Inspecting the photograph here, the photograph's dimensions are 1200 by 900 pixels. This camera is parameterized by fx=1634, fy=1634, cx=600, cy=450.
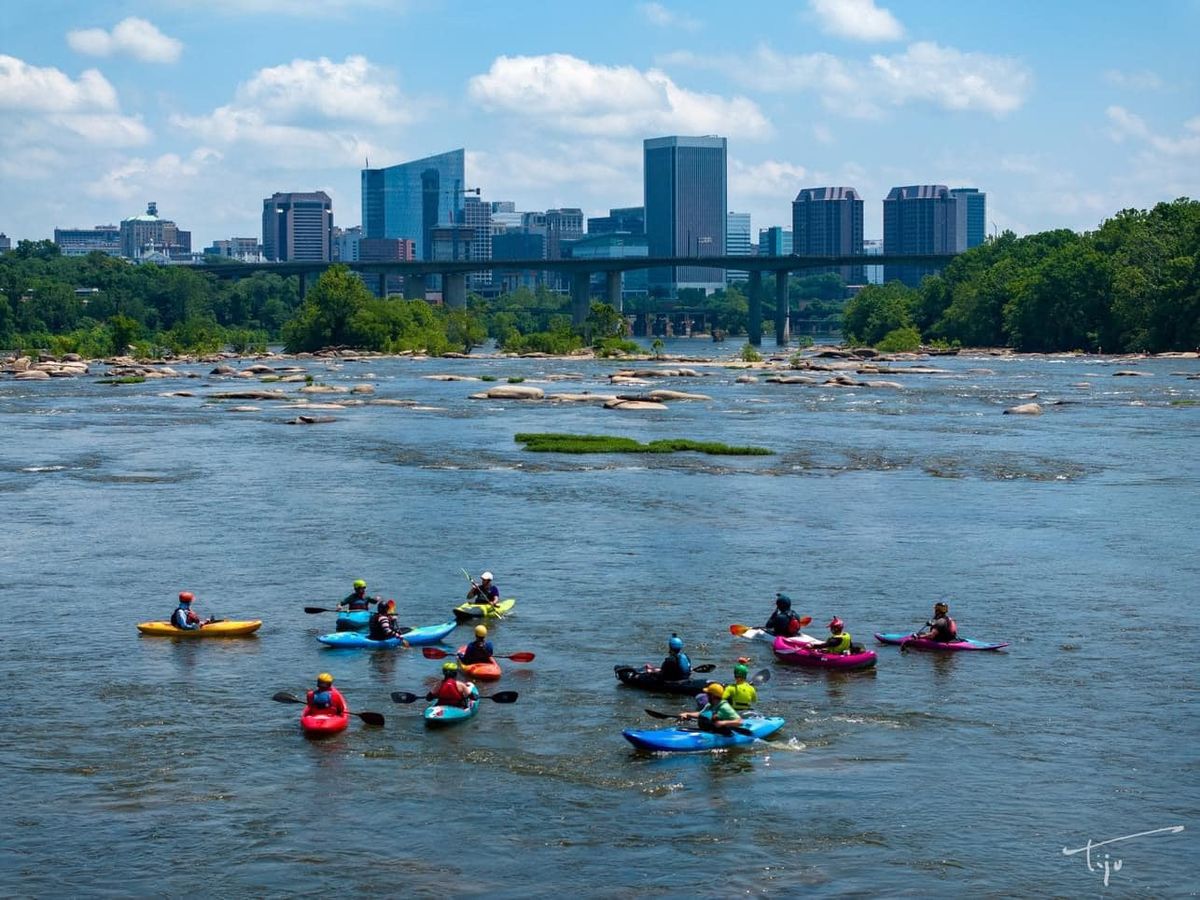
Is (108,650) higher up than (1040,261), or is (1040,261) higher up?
(1040,261)

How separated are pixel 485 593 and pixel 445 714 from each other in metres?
7.42

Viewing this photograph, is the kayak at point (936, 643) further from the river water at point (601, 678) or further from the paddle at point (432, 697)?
the paddle at point (432, 697)

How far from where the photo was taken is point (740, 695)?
2545 centimetres

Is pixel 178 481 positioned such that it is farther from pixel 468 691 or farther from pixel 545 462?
pixel 468 691

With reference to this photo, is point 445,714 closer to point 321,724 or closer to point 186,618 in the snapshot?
point 321,724

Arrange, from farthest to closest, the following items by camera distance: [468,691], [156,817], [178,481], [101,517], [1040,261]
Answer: [1040,261] < [178,481] < [101,517] < [468,691] < [156,817]

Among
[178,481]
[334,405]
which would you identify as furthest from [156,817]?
[334,405]

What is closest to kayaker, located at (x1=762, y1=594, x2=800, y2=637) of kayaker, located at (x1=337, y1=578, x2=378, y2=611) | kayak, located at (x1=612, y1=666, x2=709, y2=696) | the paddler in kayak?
kayak, located at (x1=612, y1=666, x2=709, y2=696)

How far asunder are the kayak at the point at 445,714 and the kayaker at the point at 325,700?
1323mm

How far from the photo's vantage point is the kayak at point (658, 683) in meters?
26.9

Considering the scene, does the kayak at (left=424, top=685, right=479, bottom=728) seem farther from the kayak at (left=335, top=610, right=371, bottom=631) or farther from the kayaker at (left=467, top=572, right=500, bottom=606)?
the kayaker at (left=467, top=572, right=500, bottom=606)

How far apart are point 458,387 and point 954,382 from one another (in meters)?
32.6

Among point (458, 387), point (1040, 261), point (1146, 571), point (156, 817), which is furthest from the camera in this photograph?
point (1040, 261)

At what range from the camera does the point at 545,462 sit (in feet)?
194
